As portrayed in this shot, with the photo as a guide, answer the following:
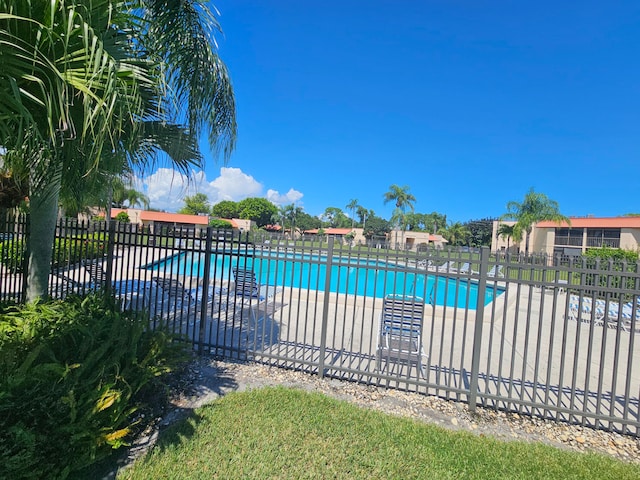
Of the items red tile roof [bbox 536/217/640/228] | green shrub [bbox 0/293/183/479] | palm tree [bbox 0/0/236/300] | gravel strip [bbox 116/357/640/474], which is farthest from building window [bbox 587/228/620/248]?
green shrub [bbox 0/293/183/479]

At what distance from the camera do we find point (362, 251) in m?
4.32

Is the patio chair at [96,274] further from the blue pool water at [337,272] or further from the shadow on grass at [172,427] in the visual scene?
the shadow on grass at [172,427]

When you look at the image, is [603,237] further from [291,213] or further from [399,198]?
[291,213]

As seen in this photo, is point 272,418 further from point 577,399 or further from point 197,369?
point 577,399

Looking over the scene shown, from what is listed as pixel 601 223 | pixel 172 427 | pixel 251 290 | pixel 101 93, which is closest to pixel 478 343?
pixel 251 290

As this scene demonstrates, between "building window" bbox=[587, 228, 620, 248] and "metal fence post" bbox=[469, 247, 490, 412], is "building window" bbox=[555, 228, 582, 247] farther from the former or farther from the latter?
"metal fence post" bbox=[469, 247, 490, 412]

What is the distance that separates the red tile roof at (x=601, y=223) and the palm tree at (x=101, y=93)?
1523 inches

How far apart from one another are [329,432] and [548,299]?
11392 millimetres

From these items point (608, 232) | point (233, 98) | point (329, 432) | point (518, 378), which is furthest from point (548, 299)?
point (608, 232)

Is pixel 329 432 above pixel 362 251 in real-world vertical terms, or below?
below

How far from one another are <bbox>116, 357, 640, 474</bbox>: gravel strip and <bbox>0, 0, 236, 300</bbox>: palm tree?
109 inches

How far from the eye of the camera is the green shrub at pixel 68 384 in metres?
2.17

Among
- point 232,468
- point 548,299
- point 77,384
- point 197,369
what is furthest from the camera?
point 548,299

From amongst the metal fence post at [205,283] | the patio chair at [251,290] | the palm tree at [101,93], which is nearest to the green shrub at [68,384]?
the metal fence post at [205,283]
